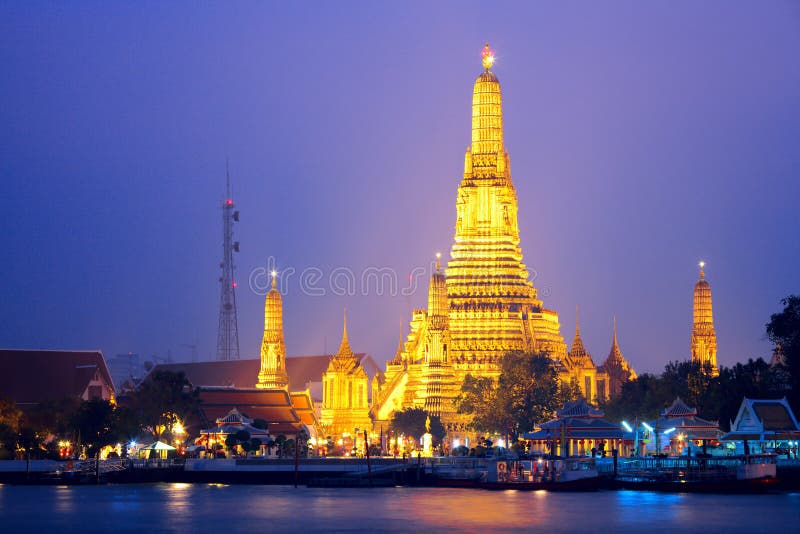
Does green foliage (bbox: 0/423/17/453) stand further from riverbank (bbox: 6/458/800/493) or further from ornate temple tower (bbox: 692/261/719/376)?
ornate temple tower (bbox: 692/261/719/376)

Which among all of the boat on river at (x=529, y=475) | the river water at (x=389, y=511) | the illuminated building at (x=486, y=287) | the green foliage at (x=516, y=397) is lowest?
the river water at (x=389, y=511)

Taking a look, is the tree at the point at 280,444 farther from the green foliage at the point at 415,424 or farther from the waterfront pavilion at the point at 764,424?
the waterfront pavilion at the point at 764,424

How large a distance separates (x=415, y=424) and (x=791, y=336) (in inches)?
1378

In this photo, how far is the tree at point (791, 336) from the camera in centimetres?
11712

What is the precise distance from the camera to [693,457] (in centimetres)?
10806

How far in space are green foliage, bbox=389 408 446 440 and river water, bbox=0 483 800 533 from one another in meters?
30.4

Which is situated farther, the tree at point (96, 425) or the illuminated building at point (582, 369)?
the illuminated building at point (582, 369)

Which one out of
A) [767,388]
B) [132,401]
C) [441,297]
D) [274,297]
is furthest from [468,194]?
[767,388]

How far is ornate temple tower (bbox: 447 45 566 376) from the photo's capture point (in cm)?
15538

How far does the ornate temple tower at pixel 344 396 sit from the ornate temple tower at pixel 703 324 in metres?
27.1

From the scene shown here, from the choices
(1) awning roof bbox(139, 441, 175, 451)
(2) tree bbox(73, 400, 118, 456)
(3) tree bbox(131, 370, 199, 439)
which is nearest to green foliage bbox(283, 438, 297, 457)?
(1) awning roof bbox(139, 441, 175, 451)

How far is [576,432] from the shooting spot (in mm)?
118062

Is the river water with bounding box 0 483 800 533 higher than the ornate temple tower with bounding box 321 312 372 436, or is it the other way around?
the ornate temple tower with bounding box 321 312 372 436

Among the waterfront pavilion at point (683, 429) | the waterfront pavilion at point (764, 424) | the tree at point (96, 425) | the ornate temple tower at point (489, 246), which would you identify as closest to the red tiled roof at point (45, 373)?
the tree at point (96, 425)
